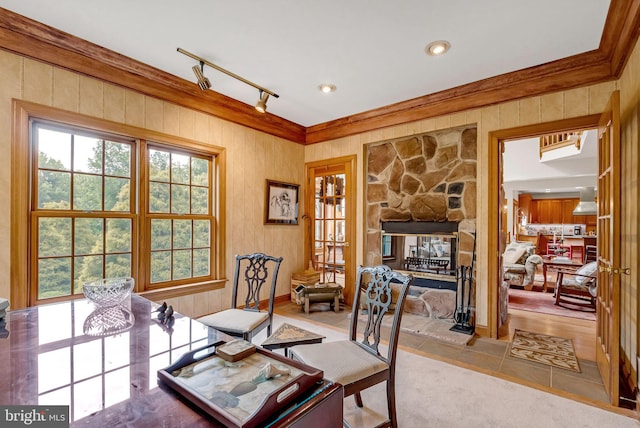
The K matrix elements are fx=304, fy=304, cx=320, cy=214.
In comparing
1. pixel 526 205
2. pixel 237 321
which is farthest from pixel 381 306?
pixel 526 205

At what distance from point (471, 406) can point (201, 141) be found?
3479 millimetres

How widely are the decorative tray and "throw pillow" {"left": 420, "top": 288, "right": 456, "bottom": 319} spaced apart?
3.08 m

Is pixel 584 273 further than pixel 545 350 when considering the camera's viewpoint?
Yes

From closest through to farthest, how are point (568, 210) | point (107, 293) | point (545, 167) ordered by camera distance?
point (107, 293)
point (545, 167)
point (568, 210)

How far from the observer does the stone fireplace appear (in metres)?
3.43

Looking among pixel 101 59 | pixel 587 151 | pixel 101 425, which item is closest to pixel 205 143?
pixel 101 59

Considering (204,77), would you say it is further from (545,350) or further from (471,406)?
(545,350)

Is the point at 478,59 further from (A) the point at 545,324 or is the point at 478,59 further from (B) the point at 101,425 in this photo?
(B) the point at 101,425

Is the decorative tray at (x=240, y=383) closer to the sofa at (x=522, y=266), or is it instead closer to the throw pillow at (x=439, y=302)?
the throw pillow at (x=439, y=302)

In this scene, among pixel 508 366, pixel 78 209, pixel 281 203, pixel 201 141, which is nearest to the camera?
pixel 508 366

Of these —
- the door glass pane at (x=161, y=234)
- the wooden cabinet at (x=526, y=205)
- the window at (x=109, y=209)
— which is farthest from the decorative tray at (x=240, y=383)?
the wooden cabinet at (x=526, y=205)

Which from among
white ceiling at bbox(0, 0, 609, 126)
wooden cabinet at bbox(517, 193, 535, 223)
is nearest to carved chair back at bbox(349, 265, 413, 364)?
white ceiling at bbox(0, 0, 609, 126)

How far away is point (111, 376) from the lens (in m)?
0.91

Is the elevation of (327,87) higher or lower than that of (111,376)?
higher
